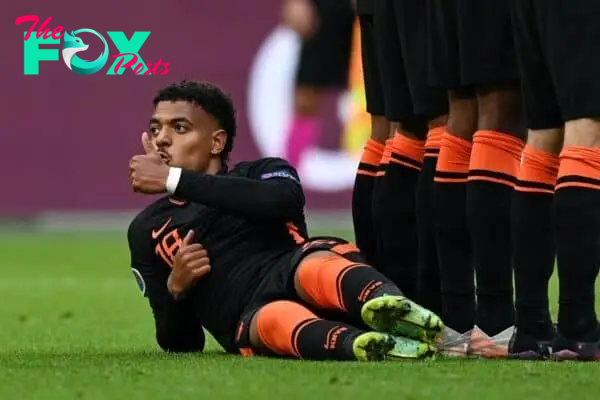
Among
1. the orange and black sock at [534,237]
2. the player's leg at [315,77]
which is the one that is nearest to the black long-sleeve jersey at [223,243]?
the orange and black sock at [534,237]

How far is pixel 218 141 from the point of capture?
4828 millimetres

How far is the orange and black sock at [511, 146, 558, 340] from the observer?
4.34 m

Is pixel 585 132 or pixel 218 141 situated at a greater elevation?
pixel 585 132

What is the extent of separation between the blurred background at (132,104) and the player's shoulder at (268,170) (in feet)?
26.8

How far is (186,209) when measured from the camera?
187 inches

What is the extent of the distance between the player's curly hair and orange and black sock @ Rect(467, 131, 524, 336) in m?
0.82

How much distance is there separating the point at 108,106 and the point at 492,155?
9.08 m

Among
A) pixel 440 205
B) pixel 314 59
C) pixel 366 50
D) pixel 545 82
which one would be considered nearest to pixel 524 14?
pixel 545 82

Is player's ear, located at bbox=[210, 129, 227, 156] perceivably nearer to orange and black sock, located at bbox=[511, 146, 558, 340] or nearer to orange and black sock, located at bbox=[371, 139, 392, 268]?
orange and black sock, located at bbox=[371, 139, 392, 268]

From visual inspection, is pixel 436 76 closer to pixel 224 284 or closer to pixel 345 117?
pixel 224 284

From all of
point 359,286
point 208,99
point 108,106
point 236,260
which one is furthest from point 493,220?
point 108,106

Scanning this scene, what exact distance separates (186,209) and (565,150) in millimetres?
1210

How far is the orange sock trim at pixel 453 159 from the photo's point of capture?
461 cm

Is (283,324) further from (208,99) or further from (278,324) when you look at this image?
(208,99)
